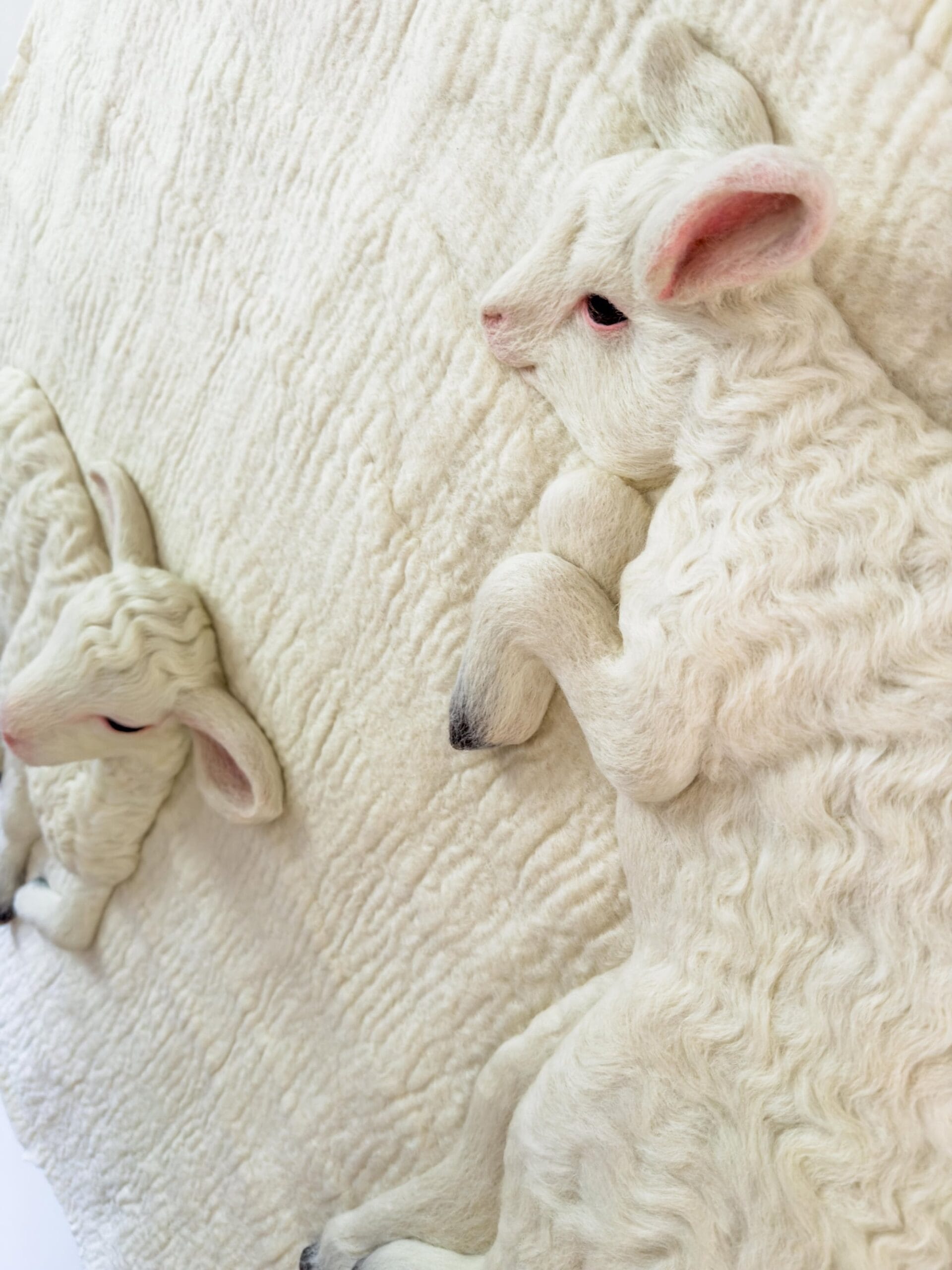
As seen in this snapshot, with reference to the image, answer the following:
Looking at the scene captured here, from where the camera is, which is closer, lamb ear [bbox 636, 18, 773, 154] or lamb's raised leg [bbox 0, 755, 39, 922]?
lamb ear [bbox 636, 18, 773, 154]

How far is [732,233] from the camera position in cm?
58

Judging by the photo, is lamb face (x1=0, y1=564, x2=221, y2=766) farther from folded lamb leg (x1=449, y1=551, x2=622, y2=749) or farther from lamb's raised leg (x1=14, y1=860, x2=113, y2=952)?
folded lamb leg (x1=449, y1=551, x2=622, y2=749)

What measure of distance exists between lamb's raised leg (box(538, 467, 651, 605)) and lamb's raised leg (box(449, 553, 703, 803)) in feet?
0.04

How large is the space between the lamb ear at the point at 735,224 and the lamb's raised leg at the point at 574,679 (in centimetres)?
20

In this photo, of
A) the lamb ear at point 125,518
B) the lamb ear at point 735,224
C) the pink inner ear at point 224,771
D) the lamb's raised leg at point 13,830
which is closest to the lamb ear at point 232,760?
the pink inner ear at point 224,771

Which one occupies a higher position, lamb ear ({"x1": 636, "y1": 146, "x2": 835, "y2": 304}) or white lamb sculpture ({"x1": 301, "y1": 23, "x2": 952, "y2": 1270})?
A: lamb ear ({"x1": 636, "y1": 146, "x2": 835, "y2": 304})

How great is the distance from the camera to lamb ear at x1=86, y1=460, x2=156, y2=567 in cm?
100

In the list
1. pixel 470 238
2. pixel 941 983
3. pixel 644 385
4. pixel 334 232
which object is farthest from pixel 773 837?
pixel 334 232

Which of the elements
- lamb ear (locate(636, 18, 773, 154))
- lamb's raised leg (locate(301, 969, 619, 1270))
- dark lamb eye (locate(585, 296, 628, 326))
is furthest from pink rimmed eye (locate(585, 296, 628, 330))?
lamb's raised leg (locate(301, 969, 619, 1270))

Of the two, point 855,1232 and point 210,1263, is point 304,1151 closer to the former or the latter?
point 210,1263

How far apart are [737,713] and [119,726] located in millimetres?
593

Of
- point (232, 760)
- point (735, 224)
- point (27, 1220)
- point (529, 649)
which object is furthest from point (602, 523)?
point (27, 1220)

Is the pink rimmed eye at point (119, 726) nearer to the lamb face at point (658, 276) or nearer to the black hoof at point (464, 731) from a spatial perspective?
the black hoof at point (464, 731)

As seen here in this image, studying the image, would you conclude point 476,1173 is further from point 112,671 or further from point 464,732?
point 112,671
